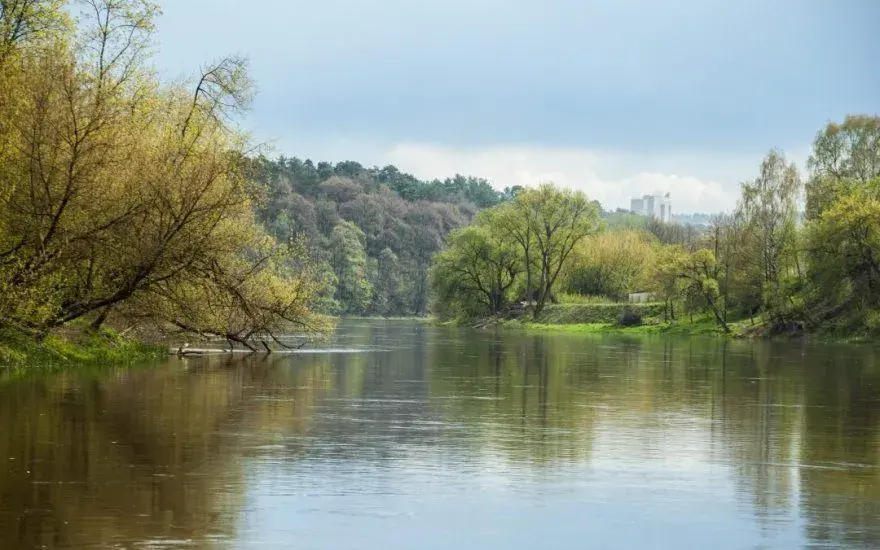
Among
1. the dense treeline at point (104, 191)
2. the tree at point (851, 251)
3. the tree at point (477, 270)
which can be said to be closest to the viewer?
the dense treeline at point (104, 191)

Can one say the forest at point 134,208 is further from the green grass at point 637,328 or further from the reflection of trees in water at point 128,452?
the green grass at point 637,328

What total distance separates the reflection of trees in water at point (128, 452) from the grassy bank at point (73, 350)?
7.71ft

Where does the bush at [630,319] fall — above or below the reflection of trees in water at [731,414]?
A: above

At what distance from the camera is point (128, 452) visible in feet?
61.1

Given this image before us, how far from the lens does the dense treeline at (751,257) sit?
85500 millimetres

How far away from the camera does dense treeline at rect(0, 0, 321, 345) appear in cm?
3092

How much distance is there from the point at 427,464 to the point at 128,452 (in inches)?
196

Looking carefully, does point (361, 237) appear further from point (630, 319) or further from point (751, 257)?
point (751, 257)

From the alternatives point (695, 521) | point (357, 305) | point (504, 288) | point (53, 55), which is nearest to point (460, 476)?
point (695, 521)

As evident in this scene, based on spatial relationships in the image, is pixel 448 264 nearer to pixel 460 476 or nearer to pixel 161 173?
pixel 161 173

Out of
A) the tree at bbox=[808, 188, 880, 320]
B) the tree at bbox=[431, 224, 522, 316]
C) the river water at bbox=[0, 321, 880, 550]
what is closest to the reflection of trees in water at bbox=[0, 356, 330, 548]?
the river water at bbox=[0, 321, 880, 550]

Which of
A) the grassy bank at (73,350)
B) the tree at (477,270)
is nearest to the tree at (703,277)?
the tree at (477,270)

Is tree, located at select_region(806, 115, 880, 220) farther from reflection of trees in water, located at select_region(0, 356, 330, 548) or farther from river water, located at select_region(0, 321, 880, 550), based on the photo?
reflection of trees in water, located at select_region(0, 356, 330, 548)

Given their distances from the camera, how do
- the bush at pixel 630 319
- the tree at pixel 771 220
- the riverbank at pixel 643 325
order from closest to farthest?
the riverbank at pixel 643 325, the tree at pixel 771 220, the bush at pixel 630 319
